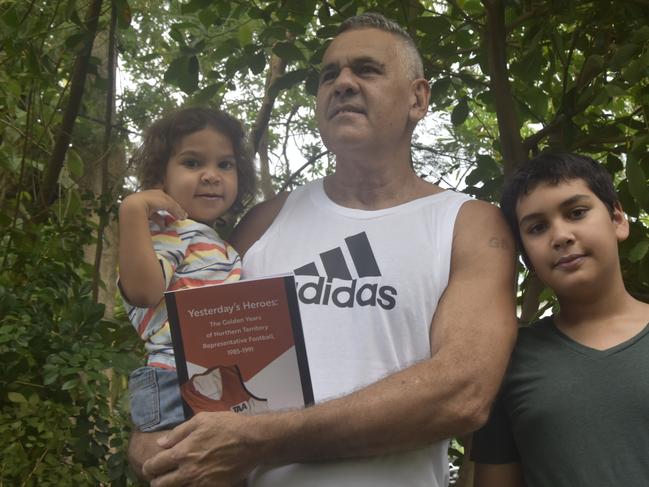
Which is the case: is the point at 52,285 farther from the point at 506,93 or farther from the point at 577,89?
the point at 577,89

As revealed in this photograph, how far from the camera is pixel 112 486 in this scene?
9.36ft

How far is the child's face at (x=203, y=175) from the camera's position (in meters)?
2.28

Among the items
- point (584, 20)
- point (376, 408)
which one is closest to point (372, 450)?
point (376, 408)

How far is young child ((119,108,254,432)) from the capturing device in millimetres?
2045

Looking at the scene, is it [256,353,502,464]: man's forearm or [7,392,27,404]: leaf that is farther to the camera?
Answer: [7,392,27,404]: leaf

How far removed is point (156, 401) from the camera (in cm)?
205

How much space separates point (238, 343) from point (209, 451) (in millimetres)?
227

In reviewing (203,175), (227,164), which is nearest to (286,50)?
(227,164)

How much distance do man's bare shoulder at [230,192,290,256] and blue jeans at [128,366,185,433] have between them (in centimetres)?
45

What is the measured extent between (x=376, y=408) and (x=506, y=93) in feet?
4.55

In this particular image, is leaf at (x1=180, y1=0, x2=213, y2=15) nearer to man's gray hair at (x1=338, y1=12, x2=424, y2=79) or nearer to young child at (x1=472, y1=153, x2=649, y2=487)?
man's gray hair at (x1=338, y1=12, x2=424, y2=79)

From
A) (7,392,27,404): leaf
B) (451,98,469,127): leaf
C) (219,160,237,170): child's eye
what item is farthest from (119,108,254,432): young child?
(451,98,469,127): leaf

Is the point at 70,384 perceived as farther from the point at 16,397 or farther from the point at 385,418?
the point at 385,418

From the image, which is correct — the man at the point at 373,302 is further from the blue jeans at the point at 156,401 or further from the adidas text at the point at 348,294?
the blue jeans at the point at 156,401
